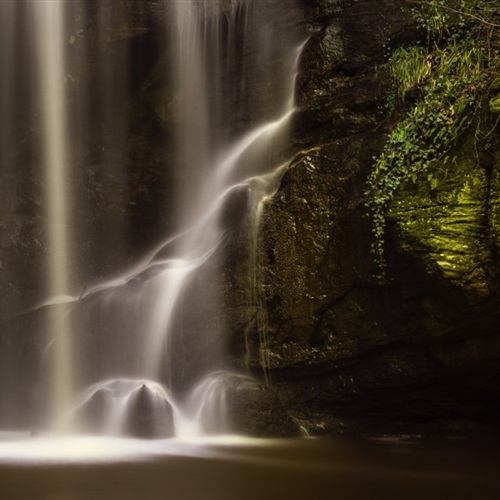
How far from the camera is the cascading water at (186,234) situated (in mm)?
7180

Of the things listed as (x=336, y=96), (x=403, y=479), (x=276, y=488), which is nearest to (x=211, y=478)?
(x=276, y=488)

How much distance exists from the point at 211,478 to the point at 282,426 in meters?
2.18

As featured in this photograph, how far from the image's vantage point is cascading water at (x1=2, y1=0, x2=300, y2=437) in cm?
718

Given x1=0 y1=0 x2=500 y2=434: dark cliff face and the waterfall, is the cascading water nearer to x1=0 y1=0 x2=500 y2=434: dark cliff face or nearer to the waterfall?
the waterfall

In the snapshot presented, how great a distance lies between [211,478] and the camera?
15.6 feet

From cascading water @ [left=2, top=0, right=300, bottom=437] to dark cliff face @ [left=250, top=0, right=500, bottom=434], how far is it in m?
0.60

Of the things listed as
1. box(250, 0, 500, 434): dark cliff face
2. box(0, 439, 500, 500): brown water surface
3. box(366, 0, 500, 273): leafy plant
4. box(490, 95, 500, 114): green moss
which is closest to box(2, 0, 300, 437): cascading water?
box(250, 0, 500, 434): dark cliff face

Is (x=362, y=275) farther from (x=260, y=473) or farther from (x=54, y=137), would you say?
(x=54, y=137)

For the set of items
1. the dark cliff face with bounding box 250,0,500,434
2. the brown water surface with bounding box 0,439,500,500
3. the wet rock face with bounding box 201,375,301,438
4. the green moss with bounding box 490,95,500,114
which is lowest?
the brown water surface with bounding box 0,439,500,500

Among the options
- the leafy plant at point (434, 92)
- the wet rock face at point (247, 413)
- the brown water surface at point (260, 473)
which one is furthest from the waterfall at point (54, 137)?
the leafy plant at point (434, 92)

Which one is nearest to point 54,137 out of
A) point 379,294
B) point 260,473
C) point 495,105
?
point 379,294

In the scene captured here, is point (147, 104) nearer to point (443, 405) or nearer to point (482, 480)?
point (443, 405)

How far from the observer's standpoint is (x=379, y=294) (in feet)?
22.9

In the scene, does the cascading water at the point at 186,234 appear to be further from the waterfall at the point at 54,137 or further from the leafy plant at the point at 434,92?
the leafy plant at the point at 434,92
